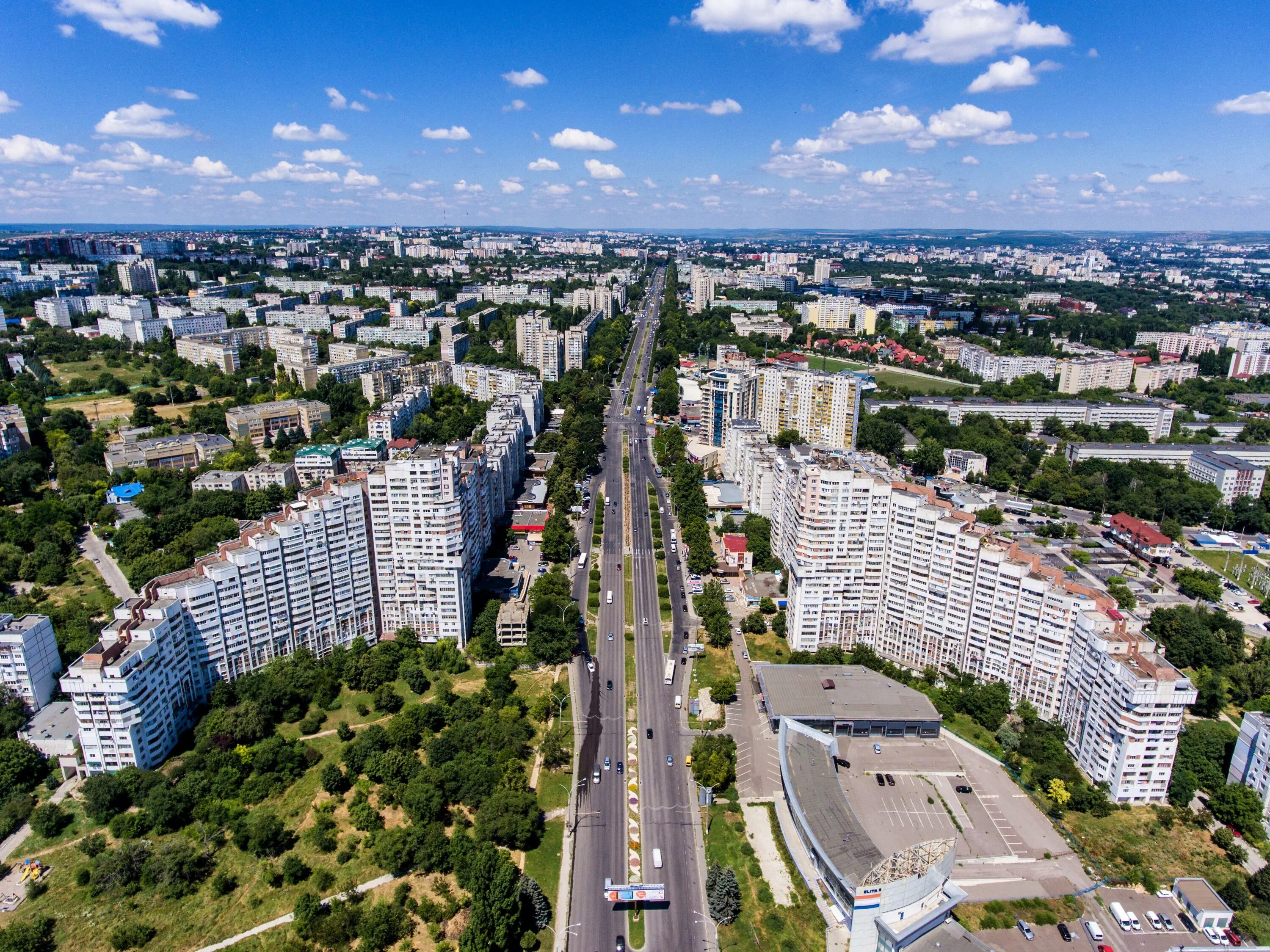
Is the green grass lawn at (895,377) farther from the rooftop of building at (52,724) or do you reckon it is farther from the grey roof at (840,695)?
the rooftop of building at (52,724)

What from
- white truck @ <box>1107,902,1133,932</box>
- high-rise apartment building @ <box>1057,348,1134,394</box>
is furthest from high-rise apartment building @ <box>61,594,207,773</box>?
high-rise apartment building @ <box>1057,348,1134,394</box>

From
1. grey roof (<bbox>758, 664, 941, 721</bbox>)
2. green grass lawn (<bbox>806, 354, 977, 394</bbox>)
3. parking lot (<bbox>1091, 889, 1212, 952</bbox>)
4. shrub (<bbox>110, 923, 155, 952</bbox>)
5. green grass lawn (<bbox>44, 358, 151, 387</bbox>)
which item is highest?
green grass lawn (<bbox>44, 358, 151, 387</bbox>)

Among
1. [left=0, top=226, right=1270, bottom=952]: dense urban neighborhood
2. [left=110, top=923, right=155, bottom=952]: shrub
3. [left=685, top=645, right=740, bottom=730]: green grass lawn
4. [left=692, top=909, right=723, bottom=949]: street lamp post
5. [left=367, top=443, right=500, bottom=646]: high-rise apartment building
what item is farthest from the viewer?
[left=367, top=443, right=500, bottom=646]: high-rise apartment building

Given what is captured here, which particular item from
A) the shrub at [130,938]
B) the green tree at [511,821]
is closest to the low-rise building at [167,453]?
the shrub at [130,938]

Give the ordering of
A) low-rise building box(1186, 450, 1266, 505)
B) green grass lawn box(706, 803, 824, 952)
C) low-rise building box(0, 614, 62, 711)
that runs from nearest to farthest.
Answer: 1. green grass lawn box(706, 803, 824, 952)
2. low-rise building box(0, 614, 62, 711)
3. low-rise building box(1186, 450, 1266, 505)

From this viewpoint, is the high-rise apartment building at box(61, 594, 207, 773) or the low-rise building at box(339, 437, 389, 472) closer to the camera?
the high-rise apartment building at box(61, 594, 207, 773)

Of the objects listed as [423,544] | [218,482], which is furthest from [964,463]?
[218,482]

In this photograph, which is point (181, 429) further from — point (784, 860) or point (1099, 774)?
point (1099, 774)

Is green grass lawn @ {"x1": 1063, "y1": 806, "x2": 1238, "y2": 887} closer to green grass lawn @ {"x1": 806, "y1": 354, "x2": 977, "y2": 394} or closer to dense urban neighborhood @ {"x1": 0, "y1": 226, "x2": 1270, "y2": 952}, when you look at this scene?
dense urban neighborhood @ {"x1": 0, "y1": 226, "x2": 1270, "y2": 952}
